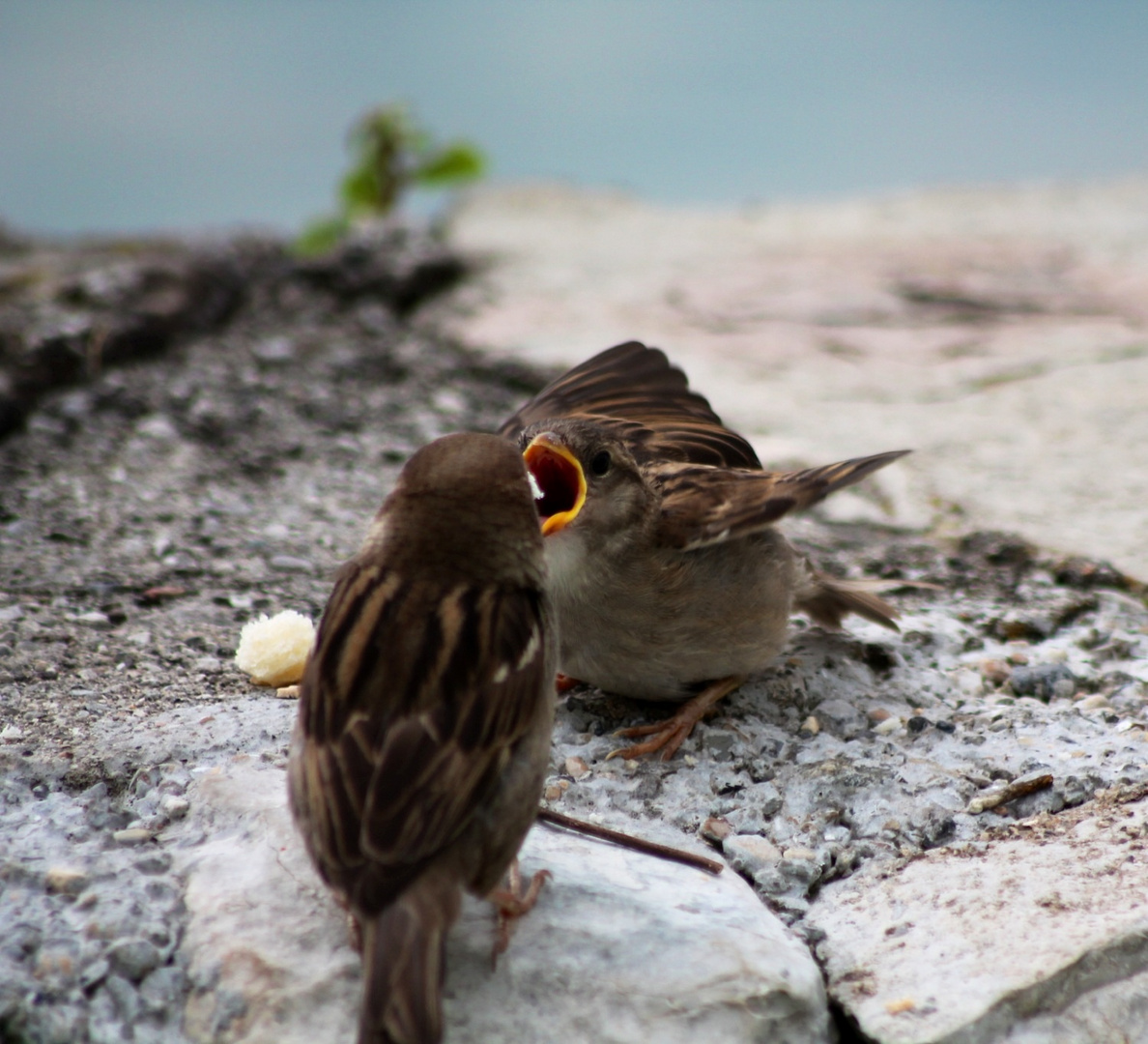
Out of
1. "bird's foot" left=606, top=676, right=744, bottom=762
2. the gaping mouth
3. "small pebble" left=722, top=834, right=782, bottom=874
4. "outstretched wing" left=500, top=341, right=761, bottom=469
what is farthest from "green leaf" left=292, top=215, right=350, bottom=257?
"small pebble" left=722, top=834, right=782, bottom=874

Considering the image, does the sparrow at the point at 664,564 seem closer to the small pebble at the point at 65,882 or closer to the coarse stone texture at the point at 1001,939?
the coarse stone texture at the point at 1001,939

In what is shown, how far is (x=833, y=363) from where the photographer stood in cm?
587

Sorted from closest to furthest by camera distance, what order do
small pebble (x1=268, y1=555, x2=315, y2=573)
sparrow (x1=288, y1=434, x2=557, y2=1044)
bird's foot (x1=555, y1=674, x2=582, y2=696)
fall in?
sparrow (x1=288, y1=434, x2=557, y2=1044), bird's foot (x1=555, y1=674, x2=582, y2=696), small pebble (x1=268, y1=555, x2=315, y2=573)

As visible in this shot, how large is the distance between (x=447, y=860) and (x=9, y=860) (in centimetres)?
85

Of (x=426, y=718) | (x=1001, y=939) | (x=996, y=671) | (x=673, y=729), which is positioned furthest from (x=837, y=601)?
(x=426, y=718)

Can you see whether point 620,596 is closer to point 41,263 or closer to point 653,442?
point 653,442

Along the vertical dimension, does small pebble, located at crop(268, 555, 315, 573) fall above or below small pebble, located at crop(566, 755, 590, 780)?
above

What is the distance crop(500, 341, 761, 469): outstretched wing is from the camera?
356 cm

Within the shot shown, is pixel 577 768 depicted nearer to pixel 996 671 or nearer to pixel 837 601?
pixel 837 601

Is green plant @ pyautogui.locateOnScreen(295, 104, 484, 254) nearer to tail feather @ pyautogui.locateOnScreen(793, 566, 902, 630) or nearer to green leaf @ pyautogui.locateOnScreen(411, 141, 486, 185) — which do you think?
green leaf @ pyautogui.locateOnScreen(411, 141, 486, 185)

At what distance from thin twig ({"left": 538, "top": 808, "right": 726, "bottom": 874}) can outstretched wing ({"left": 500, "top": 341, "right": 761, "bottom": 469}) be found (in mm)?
1272

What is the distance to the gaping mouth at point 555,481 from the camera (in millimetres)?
3107

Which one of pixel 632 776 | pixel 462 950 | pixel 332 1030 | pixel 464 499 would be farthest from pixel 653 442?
pixel 332 1030

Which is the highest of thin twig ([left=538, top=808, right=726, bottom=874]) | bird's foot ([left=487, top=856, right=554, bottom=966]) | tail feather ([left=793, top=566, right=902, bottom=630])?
tail feather ([left=793, top=566, right=902, bottom=630])
